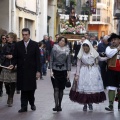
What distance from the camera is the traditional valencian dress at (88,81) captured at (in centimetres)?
1284

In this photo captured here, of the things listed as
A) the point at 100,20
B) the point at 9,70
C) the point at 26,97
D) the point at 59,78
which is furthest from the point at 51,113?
the point at 100,20

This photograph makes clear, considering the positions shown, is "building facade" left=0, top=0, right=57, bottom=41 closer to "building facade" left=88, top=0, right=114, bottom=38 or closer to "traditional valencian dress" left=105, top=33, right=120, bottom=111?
"traditional valencian dress" left=105, top=33, right=120, bottom=111

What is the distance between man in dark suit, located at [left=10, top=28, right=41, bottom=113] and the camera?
12.6 meters

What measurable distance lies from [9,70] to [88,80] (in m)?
2.16

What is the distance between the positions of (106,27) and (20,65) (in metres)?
67.8

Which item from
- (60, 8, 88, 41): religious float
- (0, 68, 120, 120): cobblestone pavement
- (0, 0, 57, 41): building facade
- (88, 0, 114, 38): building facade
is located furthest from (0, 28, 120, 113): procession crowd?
(88, 0, 114, 38): building facade

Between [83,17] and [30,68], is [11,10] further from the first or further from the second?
[83,17]

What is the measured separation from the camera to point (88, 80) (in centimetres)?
1286

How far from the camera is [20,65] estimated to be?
41.5 ft

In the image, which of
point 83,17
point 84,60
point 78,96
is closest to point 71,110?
point 78,96

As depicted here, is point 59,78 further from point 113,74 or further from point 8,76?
point 8,76

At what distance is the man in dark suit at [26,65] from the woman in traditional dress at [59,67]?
0.43m

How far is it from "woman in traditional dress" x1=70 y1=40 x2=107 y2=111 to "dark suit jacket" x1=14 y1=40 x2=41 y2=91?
1092 mm

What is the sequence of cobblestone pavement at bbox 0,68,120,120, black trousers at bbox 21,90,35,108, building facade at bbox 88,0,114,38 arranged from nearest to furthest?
cobblestone pavement at bbox 0,68,120,120 < black trousers at bbox 21,90,35,108 < building facade at bbox 88,0,114,38
